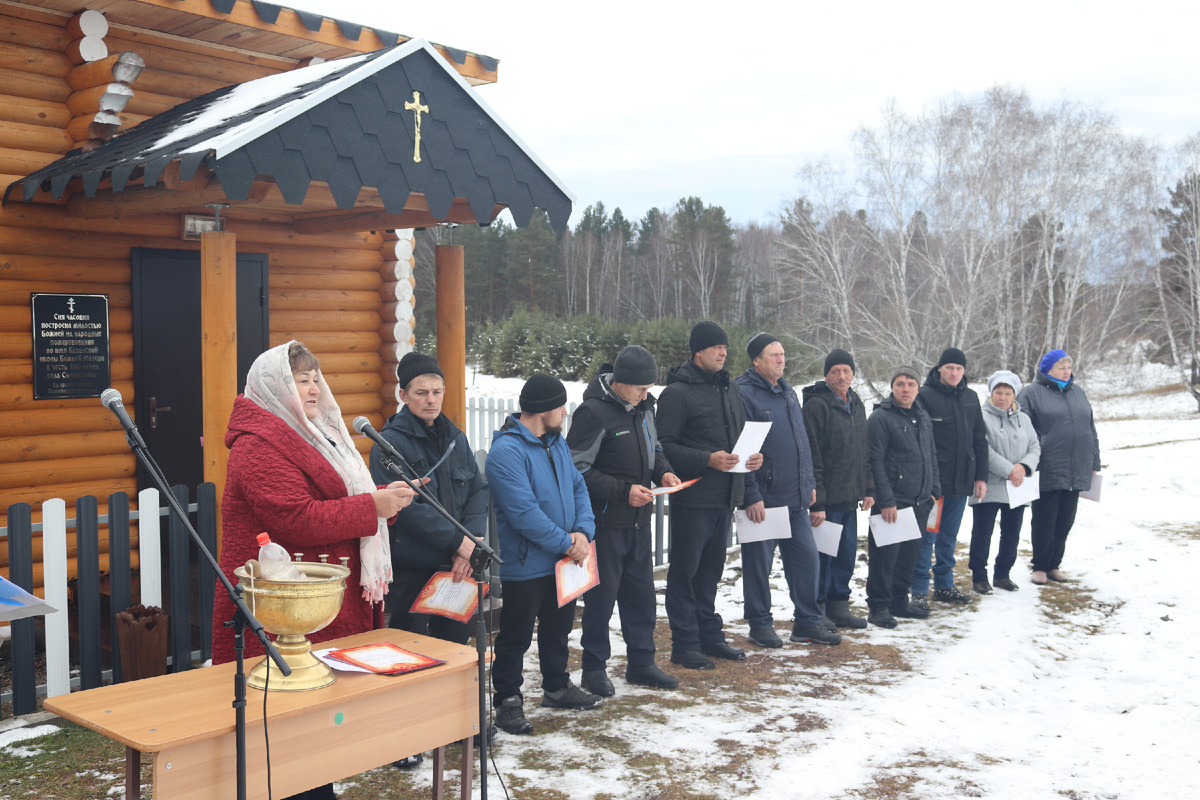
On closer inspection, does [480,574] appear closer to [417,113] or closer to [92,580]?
[92,580]

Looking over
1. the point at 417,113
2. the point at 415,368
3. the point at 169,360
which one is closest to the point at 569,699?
the point at 415,368

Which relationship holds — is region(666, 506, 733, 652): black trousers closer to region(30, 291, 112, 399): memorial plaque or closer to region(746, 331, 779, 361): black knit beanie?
region(746, 331, 779, 361): black knit beanie

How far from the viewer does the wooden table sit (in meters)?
2.57

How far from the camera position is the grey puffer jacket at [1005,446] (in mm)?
7562

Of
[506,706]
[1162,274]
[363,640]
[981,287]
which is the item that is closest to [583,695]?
[506,706]

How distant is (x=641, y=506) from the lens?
5.34 m

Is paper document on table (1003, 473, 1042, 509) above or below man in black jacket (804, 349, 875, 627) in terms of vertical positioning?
below

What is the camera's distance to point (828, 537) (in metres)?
6.59

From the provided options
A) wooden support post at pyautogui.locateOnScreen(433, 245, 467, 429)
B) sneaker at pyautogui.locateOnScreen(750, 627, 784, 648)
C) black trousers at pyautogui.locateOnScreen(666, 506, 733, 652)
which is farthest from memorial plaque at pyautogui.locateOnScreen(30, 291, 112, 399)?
sneaker at pyautogui.locateOnScreen(750, 627, 784, 648)

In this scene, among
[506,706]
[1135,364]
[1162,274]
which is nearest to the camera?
[506,706]

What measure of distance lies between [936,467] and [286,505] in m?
5.33

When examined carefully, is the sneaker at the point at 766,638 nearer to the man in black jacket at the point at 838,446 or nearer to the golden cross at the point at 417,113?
the man in black jacket at the point at 838,446

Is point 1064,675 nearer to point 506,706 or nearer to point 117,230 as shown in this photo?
point 506,706

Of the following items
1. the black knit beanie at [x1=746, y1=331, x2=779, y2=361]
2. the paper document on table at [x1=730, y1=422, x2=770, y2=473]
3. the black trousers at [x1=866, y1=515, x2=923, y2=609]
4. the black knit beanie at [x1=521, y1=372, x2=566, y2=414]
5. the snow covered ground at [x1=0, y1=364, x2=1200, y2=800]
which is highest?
the black knit beanie at [x1=746, y1=331, x2=779, y2=361]
